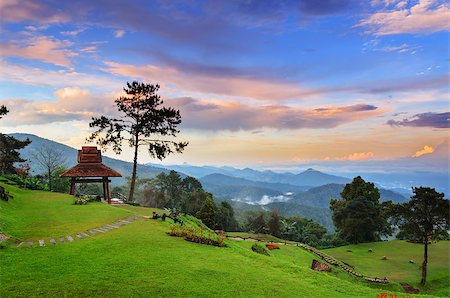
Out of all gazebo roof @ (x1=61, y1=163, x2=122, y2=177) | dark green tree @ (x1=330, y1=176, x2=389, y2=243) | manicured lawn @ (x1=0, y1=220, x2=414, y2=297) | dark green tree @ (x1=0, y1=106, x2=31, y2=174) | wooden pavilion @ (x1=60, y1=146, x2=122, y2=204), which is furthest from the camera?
dark green tree @ (x1=330, y1=176, x2=389, y2=243)

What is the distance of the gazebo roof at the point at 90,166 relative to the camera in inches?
1162

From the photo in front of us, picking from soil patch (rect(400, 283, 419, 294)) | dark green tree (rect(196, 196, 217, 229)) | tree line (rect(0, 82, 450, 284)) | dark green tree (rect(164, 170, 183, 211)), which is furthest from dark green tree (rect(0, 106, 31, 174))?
soil patch (rect(400, 283, 419, 294))

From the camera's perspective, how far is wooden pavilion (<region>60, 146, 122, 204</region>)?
29.7 m

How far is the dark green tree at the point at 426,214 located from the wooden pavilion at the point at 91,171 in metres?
28.3

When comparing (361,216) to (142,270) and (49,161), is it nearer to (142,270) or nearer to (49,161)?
(49,161)

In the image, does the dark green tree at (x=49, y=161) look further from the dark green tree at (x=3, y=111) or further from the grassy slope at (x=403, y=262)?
the grassy slope at (x=403, y=262)

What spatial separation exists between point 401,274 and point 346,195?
93.9 feet

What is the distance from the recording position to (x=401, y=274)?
30.2 m

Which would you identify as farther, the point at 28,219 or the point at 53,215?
the point at 53,215

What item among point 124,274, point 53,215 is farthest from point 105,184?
point 124,274

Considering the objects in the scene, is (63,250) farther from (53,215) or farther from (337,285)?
(337,285)

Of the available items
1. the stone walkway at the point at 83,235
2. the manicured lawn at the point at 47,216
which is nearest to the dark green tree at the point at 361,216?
the manicured lawn at the point at 47,216

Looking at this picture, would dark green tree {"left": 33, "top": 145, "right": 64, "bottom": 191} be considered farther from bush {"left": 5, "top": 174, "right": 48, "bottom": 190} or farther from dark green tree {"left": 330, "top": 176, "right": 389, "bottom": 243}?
dark green tree {"left": 330, "top": 176, "right": 389, "bottom": 243}

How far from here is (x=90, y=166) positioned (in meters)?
30.6
